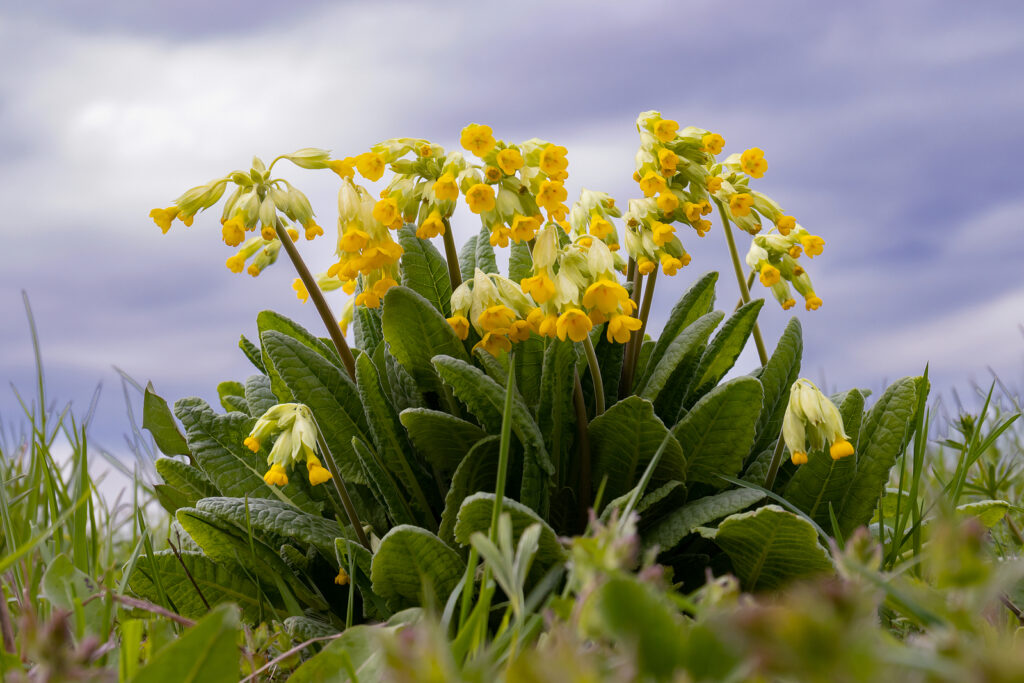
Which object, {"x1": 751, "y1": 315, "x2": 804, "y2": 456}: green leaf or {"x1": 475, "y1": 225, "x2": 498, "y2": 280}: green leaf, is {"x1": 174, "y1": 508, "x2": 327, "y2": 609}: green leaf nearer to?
{"x1": 475, "y1": 225, "x2": 498, "y2": 280}: green leaf

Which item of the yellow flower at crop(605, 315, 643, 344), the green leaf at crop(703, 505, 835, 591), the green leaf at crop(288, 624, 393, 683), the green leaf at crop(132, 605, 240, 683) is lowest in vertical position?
the green leaf at crop(703, 505, 835, 591)

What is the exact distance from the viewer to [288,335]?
285 cm

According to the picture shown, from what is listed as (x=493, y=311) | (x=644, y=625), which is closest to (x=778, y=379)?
(x=493, y=311)

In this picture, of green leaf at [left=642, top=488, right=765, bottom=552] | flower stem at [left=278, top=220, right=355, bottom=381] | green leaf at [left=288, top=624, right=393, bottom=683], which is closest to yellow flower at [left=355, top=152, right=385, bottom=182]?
flower stem at [left=278, top=220, right=355, bottom=381]

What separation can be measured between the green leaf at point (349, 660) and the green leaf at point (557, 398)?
1057mm

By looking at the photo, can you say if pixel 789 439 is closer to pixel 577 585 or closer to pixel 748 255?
pixel 748 255

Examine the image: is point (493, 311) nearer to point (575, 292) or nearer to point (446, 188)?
point (575, 292)

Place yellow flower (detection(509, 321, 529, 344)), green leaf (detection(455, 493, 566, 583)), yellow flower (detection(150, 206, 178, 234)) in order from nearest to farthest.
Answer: green leaf (detection(455, 493, 566, 583)), yellow flower (detection(509, 321, 529, 344)), yellow flower (detection(150, 206, 178, 234))

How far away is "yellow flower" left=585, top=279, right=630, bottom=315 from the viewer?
219 cm

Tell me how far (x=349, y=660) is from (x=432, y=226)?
1.26 metres

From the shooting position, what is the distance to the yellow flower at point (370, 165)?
7.91 feet

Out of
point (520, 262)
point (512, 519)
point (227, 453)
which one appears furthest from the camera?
point (227, 453)

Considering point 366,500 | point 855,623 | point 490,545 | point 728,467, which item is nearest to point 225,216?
point 366,500

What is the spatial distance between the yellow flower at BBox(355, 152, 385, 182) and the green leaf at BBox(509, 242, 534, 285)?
507 millimetres
